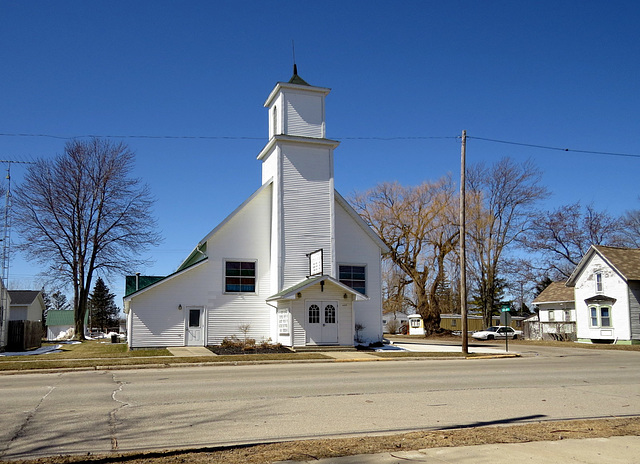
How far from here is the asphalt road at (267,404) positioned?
8656mm

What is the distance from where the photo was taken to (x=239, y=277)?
30.4m

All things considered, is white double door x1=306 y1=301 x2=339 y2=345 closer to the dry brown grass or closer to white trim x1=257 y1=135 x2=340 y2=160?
white trim x1=257 y1=135 x2=340 y2=160

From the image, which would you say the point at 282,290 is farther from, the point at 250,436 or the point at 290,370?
the point at 250,436

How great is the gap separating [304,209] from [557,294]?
96.3 ft

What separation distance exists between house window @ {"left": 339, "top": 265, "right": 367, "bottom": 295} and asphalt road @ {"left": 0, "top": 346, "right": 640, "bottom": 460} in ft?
45.6

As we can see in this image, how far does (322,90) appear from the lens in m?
31.5

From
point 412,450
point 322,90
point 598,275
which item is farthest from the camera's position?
point 598,275

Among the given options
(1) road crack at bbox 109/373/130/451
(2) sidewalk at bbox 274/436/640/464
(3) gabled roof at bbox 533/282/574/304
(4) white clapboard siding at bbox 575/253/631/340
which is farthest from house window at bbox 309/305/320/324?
(3) gabled roof at bbox 533/282/574/304

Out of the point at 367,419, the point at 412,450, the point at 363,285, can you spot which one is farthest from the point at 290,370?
the point at 363,285

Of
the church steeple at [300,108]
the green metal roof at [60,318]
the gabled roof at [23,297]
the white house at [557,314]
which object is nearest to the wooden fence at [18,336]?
the church steeple at [300,108]

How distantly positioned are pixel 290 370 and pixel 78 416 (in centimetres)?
926

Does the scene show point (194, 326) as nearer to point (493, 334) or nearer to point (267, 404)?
point (267, 404)

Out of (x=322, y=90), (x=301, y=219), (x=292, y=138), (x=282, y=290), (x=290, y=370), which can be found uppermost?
(x=322, y=90)

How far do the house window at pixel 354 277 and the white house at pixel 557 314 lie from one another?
21.1 m
